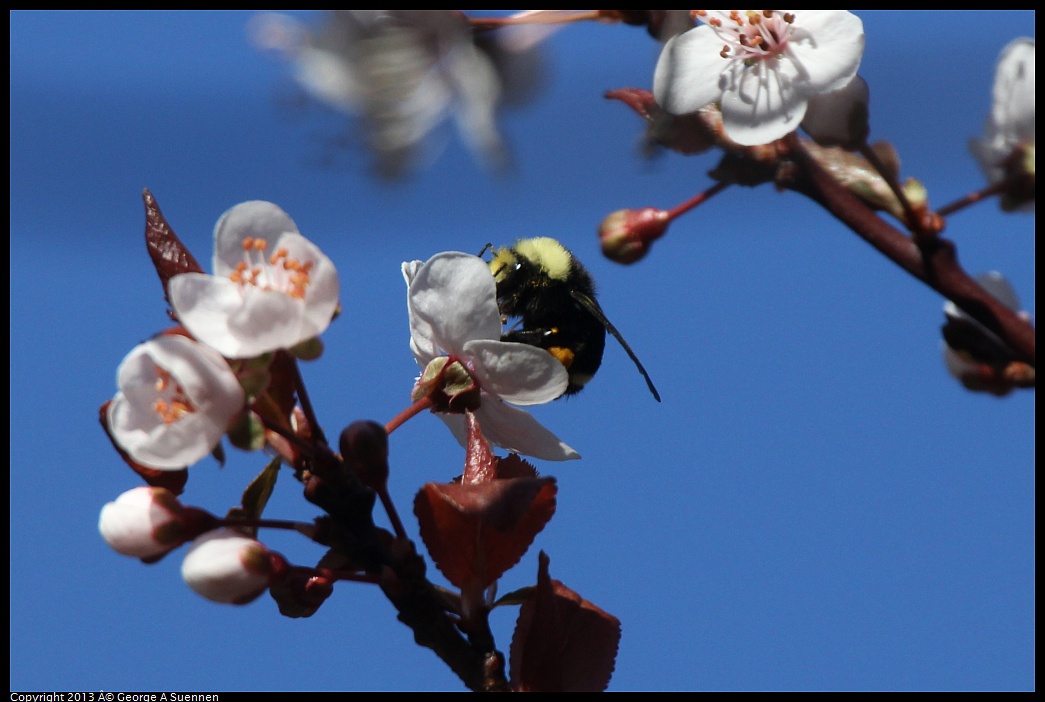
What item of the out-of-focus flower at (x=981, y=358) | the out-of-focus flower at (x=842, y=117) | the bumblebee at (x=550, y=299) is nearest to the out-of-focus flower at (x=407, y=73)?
the bumblebee at (x=550, y=299)

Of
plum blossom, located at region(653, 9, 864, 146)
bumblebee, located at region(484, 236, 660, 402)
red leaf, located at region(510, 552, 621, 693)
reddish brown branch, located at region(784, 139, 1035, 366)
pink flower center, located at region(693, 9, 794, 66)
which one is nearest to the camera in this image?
reddish brown branch, located at region(784, 139, 1035, 366)

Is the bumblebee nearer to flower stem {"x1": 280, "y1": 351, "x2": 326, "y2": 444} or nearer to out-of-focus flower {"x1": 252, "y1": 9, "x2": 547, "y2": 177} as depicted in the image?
out-of-focus flower {"x1": 252, "y1": 9, "x2": 547, "y2": 177}

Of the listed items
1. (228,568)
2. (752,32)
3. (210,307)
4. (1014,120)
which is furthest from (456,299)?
(1014,120)

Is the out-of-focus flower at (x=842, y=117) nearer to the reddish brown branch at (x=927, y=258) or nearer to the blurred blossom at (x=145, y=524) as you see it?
the reddish brown branch at (x=927, y=258)

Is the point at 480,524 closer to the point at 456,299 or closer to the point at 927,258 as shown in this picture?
the point at 456,299

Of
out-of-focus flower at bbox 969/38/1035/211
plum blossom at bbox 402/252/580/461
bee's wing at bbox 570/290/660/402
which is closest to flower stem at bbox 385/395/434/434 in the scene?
plum blossom at bbox 402/252/580/461
